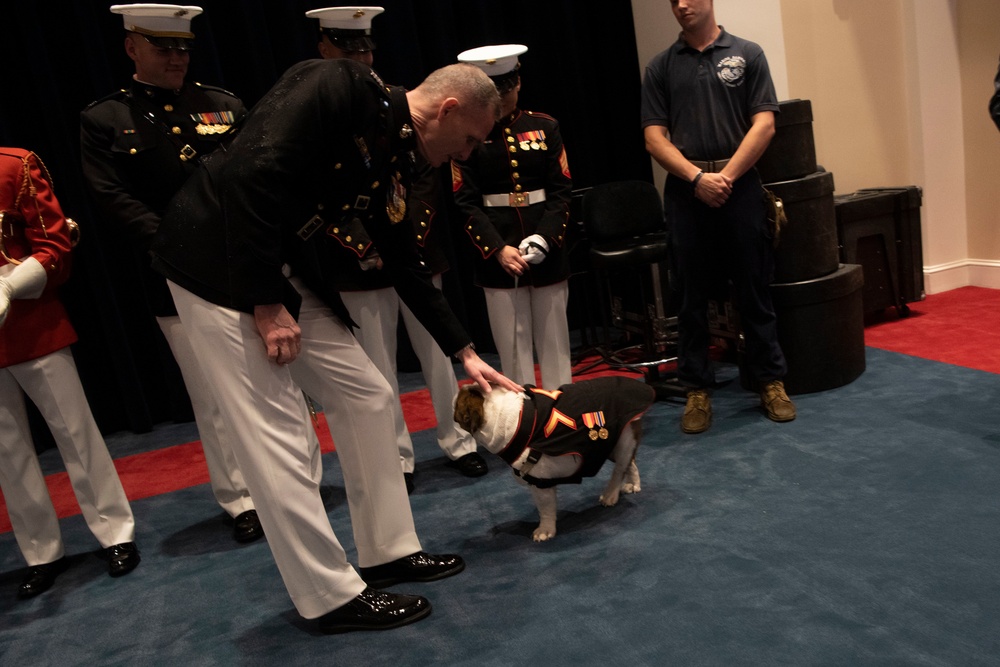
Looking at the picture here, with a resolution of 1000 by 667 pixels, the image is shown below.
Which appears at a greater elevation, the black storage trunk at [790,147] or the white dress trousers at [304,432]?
the black storage trunk at [790,147]

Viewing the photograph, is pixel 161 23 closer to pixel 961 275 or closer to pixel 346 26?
pixel 346 26

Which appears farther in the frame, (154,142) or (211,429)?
(211,429)

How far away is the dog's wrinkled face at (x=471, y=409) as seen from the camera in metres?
2.47

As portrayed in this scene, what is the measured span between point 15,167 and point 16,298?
1.43 feet

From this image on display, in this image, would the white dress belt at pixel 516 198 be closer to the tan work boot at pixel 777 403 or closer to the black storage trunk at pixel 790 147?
the black storage trunk at pixel 790 147

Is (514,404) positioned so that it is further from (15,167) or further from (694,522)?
(15,167)

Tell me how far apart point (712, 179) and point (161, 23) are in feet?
6.65

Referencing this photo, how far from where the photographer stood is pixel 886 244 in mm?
4742

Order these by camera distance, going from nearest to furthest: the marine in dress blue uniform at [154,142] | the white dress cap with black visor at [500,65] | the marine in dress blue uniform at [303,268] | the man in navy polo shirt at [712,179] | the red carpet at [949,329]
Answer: the marine in dress blue uniform at [303,268] → the marine in dress blue uniform at [154,142] → the white dress cap with black visor at [500,65] → the man in navy polo shirt at [712,179] → the red carpet at [949,329]

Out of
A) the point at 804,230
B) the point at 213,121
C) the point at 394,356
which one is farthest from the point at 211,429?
the point at 804,230

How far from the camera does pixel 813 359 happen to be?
3615mm

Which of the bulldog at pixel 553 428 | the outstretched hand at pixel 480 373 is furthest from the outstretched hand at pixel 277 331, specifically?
the bulldog at pixel 553 428

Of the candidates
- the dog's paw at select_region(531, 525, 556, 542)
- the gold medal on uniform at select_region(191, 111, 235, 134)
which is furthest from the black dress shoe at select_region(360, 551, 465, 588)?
the gold medal on uniform at select_region(191, 111, 235, 134)

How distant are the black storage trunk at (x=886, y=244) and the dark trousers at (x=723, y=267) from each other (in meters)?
1.39
